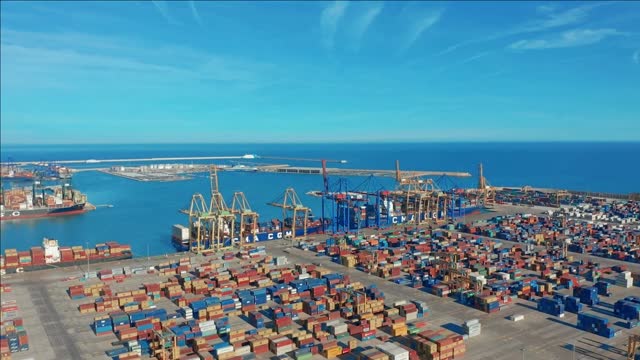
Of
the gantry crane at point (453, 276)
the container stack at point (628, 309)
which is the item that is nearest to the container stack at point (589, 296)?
the container stack at point (628, 309)

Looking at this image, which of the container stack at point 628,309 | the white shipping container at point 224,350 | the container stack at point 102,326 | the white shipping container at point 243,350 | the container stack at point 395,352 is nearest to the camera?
the container stack at point 395,352

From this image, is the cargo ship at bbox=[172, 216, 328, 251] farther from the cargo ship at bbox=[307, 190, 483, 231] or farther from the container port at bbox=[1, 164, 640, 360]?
the cargo ship at bbox=[307, 190, 483, 231]

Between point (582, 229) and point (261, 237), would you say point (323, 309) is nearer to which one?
point (261, 237)

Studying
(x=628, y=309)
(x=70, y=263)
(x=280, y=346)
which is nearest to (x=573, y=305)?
(x=628, y=309)

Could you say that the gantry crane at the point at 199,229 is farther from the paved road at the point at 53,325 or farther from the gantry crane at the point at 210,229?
the paved road at the point at 53,325

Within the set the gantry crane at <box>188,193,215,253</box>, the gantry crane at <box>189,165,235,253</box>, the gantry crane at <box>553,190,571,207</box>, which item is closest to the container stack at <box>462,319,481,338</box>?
the gantry crane at <box>189,165,235,253</box>

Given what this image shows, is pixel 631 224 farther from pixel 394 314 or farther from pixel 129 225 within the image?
pixel 129 225
